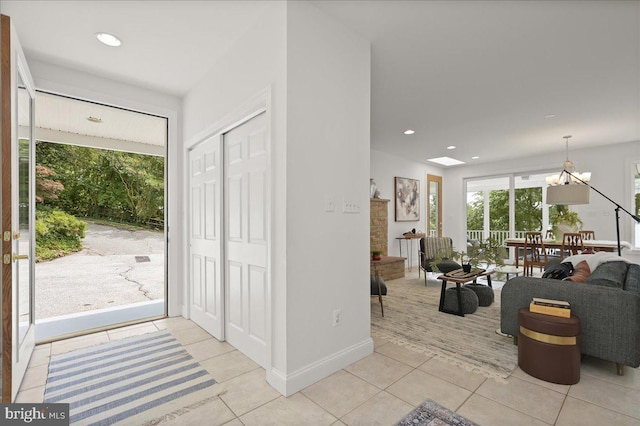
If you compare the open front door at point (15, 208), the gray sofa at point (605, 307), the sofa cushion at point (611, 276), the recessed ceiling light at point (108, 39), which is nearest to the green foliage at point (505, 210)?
the sofa cushion at point (611, 276)

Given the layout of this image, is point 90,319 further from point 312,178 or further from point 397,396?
A: point 397,396

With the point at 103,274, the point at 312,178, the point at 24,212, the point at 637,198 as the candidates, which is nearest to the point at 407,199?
the point at 637,198

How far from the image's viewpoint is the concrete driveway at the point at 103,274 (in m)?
5.39

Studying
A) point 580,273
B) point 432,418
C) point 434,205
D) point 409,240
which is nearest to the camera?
point 432,418

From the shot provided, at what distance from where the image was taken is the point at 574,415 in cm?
171

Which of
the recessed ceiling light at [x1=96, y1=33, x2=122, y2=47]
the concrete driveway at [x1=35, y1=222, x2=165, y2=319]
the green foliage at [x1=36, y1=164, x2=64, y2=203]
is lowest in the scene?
the concrete driveway at [x1=35, y1=222, x2=165, y2=319]

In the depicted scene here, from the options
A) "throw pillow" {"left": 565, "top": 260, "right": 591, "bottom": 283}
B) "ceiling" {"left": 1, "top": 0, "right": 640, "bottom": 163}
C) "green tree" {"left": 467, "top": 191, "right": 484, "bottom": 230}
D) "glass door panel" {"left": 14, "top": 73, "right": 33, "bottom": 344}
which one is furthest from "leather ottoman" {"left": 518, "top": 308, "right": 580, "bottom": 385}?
"green tree" {"left": 467, "top": 191, "right": 484, "bottom": 230}

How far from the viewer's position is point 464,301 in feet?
11.6

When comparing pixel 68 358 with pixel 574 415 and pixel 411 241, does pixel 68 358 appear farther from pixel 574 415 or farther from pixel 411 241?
pixel 411 241

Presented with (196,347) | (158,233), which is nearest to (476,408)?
(196,347)

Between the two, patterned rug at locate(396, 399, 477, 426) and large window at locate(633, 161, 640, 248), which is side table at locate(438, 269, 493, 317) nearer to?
patterned rug at locate(396, 399, 477, 426)

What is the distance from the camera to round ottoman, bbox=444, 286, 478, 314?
3.57 metres

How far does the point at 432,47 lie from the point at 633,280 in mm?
2471

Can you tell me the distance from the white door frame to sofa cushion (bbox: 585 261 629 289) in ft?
8.25
